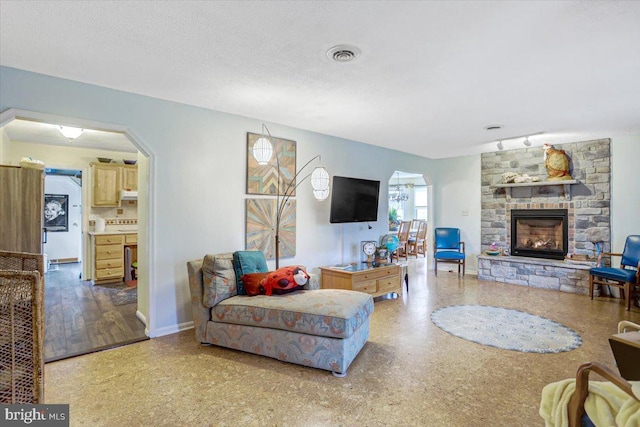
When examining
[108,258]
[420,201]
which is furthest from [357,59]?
[420,201]

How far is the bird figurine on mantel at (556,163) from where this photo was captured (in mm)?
5414

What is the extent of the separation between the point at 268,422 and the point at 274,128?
332 centimetres

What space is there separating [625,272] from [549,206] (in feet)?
5.48

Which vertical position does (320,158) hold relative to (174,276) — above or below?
above

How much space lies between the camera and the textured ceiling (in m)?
1.89

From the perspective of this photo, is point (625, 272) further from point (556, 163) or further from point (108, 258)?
point (108, 258)

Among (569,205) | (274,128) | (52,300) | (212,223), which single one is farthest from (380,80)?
(52,300)

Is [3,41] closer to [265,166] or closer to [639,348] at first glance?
[265,166]

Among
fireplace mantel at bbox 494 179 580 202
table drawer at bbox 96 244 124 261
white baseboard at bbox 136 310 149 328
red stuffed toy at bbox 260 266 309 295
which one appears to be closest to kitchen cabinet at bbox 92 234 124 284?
table drawer at bbox 96 244 124 261

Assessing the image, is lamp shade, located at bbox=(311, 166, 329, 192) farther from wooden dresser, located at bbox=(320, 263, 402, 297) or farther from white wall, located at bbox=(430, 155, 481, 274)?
white wall, located at bbox=(430, 155, 481, 274)

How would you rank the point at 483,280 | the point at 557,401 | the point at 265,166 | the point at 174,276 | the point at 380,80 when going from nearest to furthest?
the point at 557,401 < the point at 380,80 < the point at 174,276 < the point at 265,166 < the point at 483,280

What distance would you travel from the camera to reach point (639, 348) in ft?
4.77

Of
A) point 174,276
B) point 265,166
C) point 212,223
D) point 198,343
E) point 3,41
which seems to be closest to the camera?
point 3,41

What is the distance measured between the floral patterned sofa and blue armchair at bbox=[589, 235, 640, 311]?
147 inches
